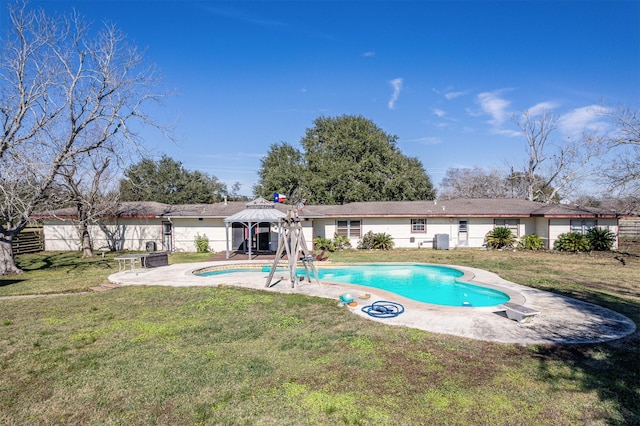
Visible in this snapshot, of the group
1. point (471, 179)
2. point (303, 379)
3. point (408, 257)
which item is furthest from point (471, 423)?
point (471, 179)

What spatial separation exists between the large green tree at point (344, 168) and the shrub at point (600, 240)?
646 inches

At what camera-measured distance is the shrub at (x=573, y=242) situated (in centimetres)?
1961

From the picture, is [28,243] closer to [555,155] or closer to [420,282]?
[420,282]

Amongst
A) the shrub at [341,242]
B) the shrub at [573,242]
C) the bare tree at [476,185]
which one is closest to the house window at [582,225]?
the shrub at [573,242]

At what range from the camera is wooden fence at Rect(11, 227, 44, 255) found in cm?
2052

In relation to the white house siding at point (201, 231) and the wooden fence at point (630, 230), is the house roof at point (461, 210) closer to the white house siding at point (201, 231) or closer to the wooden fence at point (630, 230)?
the white house siding at point (201, 231)

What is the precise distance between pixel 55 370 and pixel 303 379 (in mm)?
3832

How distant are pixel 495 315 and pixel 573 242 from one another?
52.8 ft

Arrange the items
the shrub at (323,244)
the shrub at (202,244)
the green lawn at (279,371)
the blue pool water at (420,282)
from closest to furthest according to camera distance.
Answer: the green lawn at (279,371) < the blue pool water at (420,282) < the shrub at (202,244) < the shrub at (323,244)

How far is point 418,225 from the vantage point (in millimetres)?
23188

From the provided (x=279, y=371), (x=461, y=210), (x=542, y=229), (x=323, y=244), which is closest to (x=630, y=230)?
(x=542, y=229)

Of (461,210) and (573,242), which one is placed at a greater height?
(461,210)

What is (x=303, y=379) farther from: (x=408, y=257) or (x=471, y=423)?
(x=408, y=257)

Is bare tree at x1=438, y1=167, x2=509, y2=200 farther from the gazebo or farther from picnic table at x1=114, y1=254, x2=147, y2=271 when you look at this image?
picnic table at x1=114, y1=254, x2=147, y2=271
